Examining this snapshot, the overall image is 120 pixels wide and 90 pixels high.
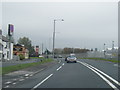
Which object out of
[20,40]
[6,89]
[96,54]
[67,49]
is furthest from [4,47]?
[67,49]

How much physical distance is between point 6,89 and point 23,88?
2.66 feet

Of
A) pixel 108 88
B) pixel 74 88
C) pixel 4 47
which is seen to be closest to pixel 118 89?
pixel 108 88

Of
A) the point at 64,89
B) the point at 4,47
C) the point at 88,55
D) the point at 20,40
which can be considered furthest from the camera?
the point at 20,40

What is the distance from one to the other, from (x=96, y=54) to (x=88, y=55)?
37.4 ft

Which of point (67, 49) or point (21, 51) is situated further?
point (67, 49)

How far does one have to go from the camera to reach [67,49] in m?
172

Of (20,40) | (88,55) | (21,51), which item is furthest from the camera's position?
(20,40)

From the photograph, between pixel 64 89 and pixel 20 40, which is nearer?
pixel 64 89

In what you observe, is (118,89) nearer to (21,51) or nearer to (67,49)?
(21,51)

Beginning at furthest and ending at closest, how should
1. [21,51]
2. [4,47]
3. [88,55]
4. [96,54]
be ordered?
[21,51]
[88,55]
[96,54]
[4,47]

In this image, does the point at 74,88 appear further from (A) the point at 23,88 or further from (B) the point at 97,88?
(A) the point at 23,88

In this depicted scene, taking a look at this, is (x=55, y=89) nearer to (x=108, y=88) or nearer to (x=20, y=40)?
(x=108, y=88)

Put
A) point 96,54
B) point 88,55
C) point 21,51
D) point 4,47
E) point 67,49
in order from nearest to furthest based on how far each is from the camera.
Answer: point 4,47 < point 96,54 < point 88,55 < point 21,51 < point 67,49

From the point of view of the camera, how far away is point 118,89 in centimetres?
1103
